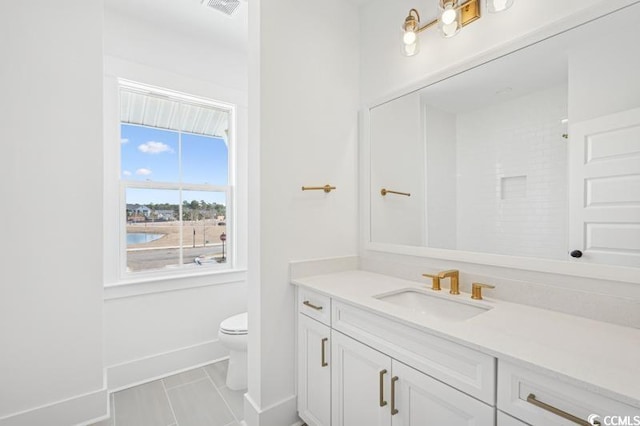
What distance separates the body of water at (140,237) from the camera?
2344mm

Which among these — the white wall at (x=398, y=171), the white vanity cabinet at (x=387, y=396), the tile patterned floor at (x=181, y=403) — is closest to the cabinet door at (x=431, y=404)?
the white vanity cabinet at (x=387, y=396)

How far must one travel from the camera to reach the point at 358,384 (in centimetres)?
133

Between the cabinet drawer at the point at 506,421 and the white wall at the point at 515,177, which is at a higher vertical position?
the white wall at the point at 515,177

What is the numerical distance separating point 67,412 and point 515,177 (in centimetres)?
274

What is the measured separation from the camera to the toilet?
83.7 inches

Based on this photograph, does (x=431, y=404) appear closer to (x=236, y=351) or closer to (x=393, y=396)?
(x=393, y=396)

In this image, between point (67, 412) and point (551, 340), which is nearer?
point (551, 340)

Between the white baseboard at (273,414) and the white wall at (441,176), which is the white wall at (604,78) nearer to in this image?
the white wall at (441,176)

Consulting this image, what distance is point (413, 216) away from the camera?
1803mm

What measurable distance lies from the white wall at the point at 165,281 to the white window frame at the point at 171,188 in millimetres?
24

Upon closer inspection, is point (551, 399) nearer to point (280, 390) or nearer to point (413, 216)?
point (413, 216)

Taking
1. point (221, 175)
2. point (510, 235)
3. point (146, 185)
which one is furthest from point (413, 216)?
point (146, 185)

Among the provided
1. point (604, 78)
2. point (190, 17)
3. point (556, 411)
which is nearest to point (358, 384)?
point (556, 411)

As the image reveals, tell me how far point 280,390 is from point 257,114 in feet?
5.20
